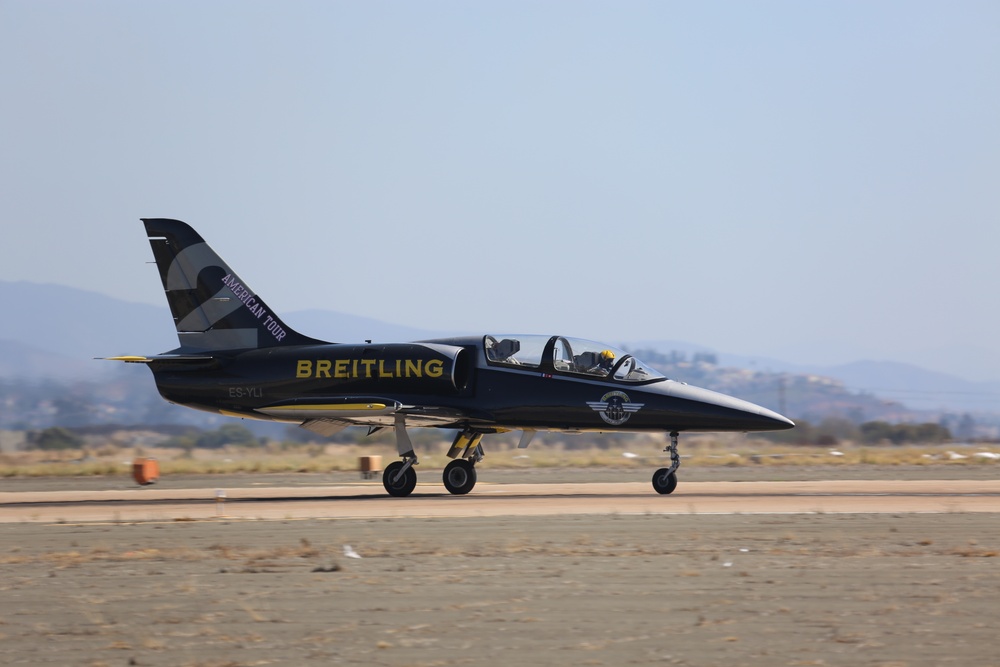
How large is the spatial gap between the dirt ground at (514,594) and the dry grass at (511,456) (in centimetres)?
1390

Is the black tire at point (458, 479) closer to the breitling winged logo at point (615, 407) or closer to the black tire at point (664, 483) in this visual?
the breitling winged logo at point (615, 407)

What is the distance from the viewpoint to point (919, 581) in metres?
9.74

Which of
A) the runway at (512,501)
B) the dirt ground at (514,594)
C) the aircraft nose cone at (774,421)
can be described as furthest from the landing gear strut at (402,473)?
the aircraft nose cone at (774,421)

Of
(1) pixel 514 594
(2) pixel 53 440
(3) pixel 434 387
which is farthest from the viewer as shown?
(2) pixel 53 440

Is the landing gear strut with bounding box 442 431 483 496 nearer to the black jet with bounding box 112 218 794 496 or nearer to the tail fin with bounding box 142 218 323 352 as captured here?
the black jet with bounding box 112 218 794 496

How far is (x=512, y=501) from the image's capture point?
17.8m

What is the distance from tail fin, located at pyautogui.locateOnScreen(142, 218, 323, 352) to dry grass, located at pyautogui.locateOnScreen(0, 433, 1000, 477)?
775 centimetres

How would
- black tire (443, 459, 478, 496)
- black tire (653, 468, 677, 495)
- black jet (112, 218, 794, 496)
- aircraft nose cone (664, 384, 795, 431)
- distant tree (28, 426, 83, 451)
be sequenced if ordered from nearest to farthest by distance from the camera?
aircraft nose cone (664, 384, 795, 431) < black tire (653, 468, 677, 495) < black jet (112, 218, 794, 496) < black tire (443, 459, 478, 496) < distant tree (28, 426, 83, 451)

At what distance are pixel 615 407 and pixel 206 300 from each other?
7933 millimetres

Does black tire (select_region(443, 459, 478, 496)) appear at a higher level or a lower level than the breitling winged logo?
lower

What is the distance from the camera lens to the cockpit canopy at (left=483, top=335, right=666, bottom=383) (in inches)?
752

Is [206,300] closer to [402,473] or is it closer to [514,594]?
[402,473]

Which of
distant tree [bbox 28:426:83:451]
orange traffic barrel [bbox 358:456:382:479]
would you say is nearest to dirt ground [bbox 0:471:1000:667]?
orange traffic barrel [bbox 358:456:382:479]

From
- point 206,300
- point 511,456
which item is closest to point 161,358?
point 206,300
